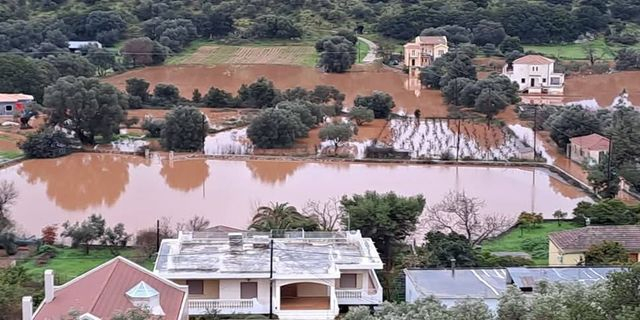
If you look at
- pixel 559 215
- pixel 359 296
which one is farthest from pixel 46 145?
pixel 359 296

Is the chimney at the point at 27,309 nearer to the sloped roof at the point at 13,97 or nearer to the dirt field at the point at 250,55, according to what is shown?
the sloped roof at the point at 13,97

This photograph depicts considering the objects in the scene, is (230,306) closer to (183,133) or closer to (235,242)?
(235,242)

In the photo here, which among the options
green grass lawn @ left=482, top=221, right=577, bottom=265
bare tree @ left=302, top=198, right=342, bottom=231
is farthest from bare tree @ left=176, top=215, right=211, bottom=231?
green grass lawn @ left=482, top=221, right=577, bottom=265

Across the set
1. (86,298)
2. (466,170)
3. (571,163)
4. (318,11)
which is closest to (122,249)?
(86,298)

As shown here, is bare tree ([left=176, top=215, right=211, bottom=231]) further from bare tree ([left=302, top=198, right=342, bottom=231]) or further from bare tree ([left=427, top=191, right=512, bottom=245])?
bare tree ([left=427, top=191, right=512, bottom=245])

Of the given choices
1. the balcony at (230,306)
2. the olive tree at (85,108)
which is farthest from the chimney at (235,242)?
the olive tree at (85,108)
